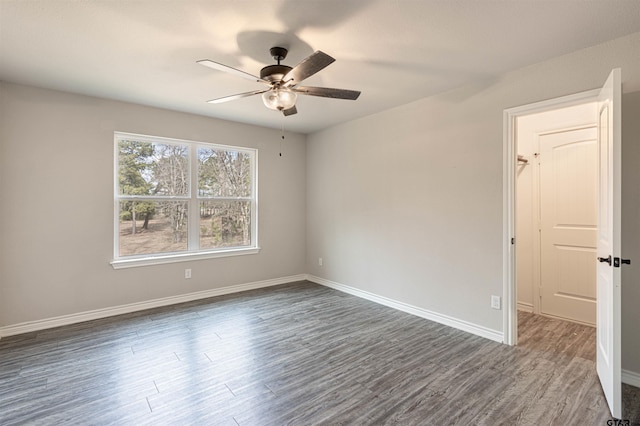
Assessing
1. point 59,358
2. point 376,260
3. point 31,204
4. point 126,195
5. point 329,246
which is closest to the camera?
point 59,358

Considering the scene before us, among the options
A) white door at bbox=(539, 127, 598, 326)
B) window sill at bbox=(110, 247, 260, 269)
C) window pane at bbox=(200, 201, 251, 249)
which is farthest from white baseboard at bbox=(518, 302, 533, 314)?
window pane at bbox=(200, 201, 251, 249)

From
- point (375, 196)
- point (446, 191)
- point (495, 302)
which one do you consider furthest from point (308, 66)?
point (495, 302)

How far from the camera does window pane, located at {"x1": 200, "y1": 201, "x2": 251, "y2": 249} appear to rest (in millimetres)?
4465

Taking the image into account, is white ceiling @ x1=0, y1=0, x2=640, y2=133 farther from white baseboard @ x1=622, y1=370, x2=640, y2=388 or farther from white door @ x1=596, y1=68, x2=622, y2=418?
white baseboard @ x1=622, y1=370, x2=640, y2=388

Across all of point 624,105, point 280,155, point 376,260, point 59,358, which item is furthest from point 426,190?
point 59,358

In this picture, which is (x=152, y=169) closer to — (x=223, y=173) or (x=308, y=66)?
(x=223, y=173)

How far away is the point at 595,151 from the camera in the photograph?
3.30 m

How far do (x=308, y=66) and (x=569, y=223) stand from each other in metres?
3.44

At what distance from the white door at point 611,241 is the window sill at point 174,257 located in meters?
4.04

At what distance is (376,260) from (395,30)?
279cm

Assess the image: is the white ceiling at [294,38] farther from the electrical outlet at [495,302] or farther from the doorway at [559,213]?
the electrical outlet at [495,302]

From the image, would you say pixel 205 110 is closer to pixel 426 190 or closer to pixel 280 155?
pixel 280 155

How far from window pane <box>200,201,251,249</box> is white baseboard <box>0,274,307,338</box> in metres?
0.65

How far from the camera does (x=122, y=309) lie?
3725 mm
